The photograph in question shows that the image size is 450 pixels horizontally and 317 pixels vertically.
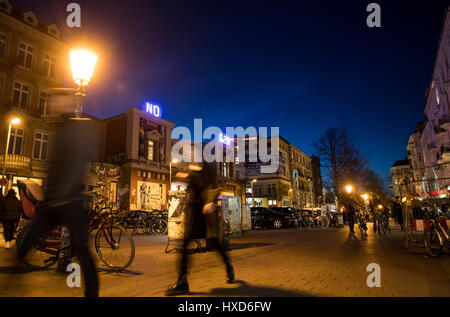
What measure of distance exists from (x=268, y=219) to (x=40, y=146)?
21101mm

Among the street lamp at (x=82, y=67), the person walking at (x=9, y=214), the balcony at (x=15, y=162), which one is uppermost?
the balcony at (x=15, y=162)

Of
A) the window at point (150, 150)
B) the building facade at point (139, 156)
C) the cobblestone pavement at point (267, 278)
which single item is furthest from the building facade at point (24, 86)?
the cobblestone pavement at point (267, 278)

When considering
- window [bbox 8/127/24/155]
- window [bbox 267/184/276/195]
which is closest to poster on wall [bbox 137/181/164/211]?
window [bbox 8/127/24/155]

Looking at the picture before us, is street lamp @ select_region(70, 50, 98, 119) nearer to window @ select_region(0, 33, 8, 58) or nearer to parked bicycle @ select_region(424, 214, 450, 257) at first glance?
parked bicycle @ select_region(424, 214, 450, 257)

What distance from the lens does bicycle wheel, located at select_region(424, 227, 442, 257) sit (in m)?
6.59

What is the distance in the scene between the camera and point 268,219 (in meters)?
21.1

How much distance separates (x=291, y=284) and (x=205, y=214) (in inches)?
64.4

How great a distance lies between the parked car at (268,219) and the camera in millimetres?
20953

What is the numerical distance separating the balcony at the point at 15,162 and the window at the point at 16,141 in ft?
3.12

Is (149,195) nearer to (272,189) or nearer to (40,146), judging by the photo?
(40,146)

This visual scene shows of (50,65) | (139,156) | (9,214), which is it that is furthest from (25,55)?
(9,214)

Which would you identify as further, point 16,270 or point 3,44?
point 3,44

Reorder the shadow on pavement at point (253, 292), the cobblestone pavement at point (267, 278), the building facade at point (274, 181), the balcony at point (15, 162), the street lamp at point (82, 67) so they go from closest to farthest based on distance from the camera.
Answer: the shadow on pavement at point (253, 292) < the cobblestone pavement at point (267, 278) < the street lamp at point (82, 67) < the balcony at point (15, 162) < the building facade at point (274, 181)

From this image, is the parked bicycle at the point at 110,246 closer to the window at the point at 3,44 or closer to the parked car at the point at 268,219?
the parked car at the point at 268,219
